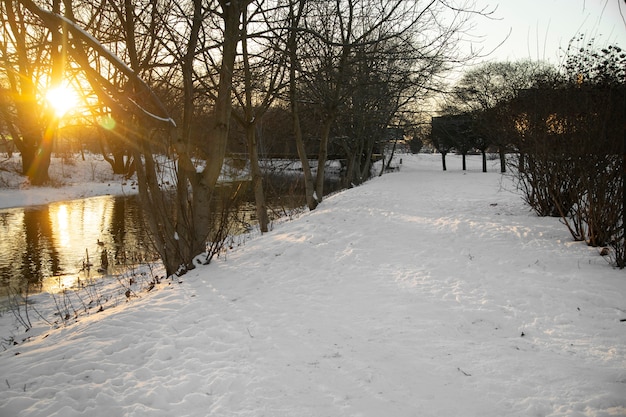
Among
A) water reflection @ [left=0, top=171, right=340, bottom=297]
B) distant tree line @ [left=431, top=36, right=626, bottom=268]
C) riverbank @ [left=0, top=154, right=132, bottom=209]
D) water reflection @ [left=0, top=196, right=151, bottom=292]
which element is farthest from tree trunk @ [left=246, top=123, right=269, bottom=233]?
riverbank @ [left=0, top=154, right=132, bottom=209]

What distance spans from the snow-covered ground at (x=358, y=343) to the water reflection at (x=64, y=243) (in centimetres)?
405

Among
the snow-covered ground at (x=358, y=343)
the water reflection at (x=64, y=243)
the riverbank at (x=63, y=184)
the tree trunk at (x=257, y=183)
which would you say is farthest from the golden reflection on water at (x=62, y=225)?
the snow-covered ground at (x=358, y=343)

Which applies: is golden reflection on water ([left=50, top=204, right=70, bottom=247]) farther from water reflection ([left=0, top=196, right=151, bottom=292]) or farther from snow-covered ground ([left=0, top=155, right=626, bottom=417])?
snow-covered ground ([left=0, top=155, right=626, bottom=417])

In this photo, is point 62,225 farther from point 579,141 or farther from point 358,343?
point 579,141

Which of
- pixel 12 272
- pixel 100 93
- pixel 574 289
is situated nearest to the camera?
pixel 574 289

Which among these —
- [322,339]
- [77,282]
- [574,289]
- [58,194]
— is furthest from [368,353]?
[58,194]

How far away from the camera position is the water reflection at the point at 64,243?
29.5 ft

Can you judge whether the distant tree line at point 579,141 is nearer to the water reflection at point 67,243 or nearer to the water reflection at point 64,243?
the water reflection at point 67,243

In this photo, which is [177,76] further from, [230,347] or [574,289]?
[574,289]

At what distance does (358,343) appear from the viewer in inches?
153

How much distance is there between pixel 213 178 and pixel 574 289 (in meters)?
5.99

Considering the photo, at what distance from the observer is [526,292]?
4.72 meters

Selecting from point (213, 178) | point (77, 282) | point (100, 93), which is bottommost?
point (77, 282)

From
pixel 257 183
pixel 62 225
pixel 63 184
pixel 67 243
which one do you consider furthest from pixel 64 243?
pixel 63 184
